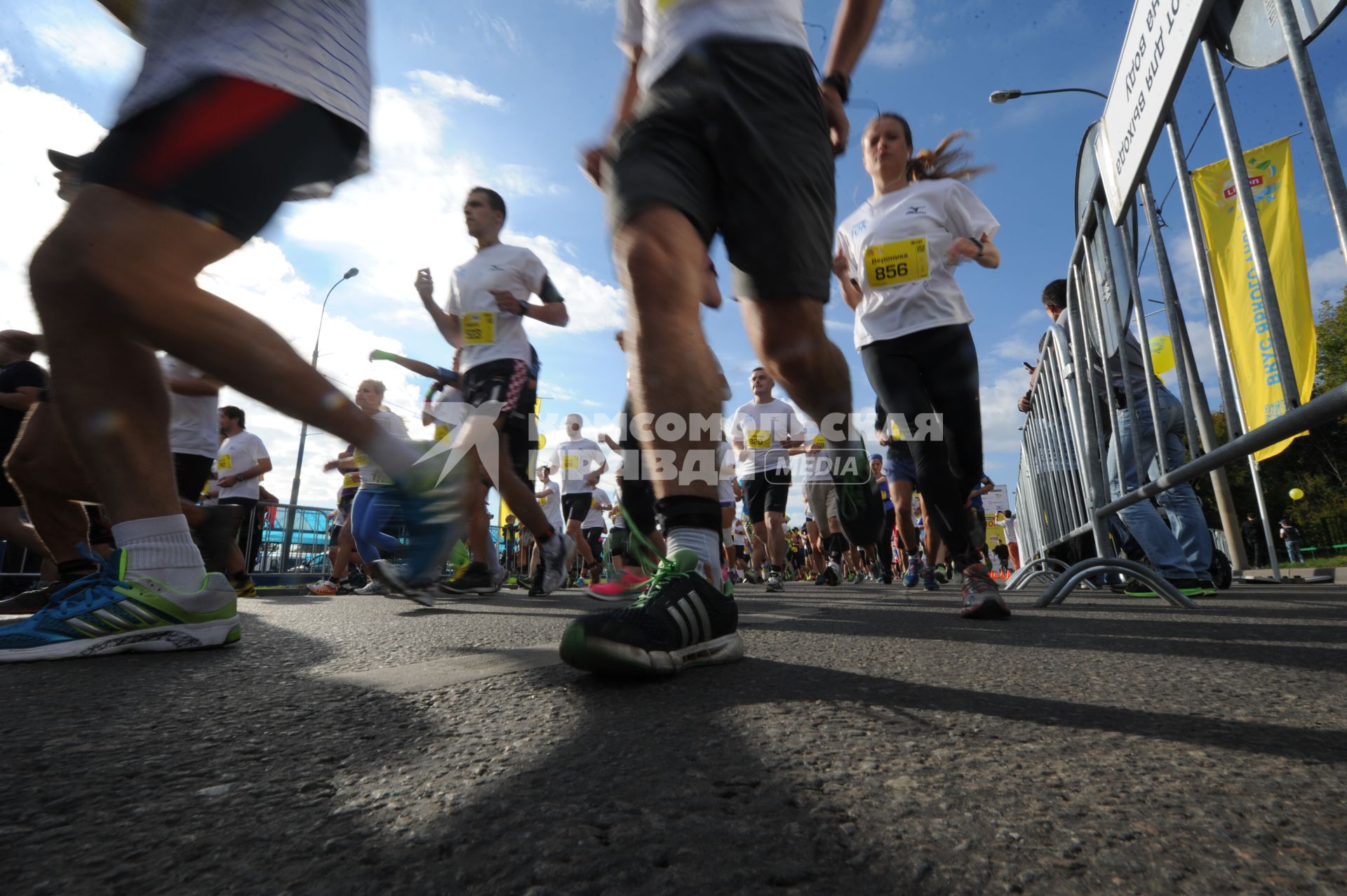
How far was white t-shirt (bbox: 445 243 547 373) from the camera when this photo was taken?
4.96 m

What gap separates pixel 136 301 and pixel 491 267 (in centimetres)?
359

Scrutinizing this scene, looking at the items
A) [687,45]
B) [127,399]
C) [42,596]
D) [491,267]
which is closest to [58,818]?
[127,399]

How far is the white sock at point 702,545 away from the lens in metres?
1.52

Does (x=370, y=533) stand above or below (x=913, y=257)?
below

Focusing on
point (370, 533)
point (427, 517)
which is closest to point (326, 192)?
point (427, 517)

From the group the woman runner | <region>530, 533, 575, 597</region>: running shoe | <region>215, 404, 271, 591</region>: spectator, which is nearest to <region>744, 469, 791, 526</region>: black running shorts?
<region>530, 533, 575, 597</region>: running shoe

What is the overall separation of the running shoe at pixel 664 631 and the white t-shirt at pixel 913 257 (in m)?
2.28

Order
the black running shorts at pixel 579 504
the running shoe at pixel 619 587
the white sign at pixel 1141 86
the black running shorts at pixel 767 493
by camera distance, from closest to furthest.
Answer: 1. the white sign at pixel 1141 86
2. the running shoe at pixel 619 587
3. the black running shorts at pixel 767 493
4. the black running shorts at pixel 579 504

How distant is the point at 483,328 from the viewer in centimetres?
496

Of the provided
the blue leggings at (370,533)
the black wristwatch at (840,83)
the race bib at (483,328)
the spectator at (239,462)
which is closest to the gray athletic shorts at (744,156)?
the black wristwatch at (840,83)

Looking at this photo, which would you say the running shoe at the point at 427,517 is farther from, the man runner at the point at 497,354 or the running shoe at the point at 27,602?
the running shoe at the point at 27,602

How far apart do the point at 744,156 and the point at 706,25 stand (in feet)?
1.19

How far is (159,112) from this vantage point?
62.7 inches

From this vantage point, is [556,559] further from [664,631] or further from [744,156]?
[664,631]
